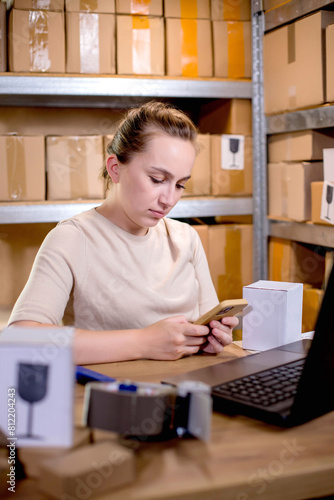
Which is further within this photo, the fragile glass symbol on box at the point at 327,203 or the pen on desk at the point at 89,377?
the fragile glass symbol on box at the point at 327,203

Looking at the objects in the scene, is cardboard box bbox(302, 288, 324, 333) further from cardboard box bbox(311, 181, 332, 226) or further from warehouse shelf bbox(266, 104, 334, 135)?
warehouse shelf bbox(266, 104, 334, 135)

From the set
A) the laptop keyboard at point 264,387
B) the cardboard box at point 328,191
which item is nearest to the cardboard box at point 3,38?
the cardboard box at point 328,191

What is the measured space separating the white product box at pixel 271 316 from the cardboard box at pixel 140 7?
1.53 meters

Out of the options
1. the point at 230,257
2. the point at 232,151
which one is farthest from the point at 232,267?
the point at 232,151

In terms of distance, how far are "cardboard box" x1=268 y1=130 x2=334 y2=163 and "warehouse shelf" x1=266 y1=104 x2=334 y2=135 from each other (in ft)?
0.11

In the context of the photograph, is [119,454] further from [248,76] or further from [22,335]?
[248,76]

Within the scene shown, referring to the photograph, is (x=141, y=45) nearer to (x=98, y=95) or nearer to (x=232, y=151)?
(x=98, y=95)

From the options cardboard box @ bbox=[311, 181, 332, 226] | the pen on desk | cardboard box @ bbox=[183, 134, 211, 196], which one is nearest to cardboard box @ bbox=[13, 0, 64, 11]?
cardboard box @ bbox=[183, 134, 211, 196]

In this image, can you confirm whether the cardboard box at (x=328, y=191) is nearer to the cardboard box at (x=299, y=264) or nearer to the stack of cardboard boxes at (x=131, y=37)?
the cardboard box at (x=299, y=264)

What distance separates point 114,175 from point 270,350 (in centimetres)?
64

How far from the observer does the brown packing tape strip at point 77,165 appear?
87.1 inches

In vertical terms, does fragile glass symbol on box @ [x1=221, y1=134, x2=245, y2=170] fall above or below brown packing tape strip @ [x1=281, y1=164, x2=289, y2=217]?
above

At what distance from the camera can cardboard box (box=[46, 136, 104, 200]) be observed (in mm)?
2201

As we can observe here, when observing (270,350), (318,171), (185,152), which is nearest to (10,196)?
(185,152)
